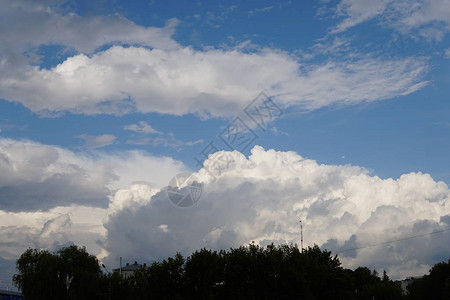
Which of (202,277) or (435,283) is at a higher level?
(202,277)

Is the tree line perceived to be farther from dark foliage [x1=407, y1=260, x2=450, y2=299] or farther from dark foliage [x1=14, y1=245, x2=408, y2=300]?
dark foliage [x1=407, y1=260, x2=450, y2=299]

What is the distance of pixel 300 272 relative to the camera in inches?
2859

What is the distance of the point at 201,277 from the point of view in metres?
68.2

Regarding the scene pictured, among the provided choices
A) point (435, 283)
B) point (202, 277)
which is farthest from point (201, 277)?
point (435, 283)

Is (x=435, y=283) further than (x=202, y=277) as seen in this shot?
Yes

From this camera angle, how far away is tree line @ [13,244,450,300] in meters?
68.2

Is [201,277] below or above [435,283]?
above

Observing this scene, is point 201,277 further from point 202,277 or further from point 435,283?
point 435,283

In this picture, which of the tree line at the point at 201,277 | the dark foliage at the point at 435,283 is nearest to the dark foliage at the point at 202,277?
the tree line at the point at 201,277

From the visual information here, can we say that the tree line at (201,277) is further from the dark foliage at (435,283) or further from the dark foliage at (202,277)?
the dark foliage at (435,283)

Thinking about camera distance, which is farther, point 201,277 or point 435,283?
point 435,283

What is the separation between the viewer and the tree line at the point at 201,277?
68250 mm

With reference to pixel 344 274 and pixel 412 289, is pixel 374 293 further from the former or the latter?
pixel 344 274

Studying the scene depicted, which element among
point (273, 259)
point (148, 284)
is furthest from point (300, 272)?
point (148, 284)
